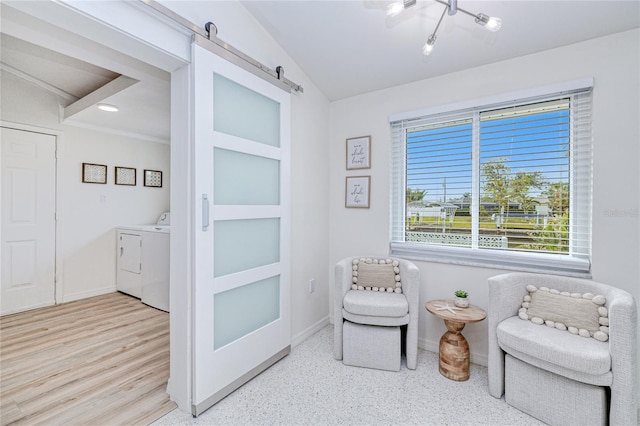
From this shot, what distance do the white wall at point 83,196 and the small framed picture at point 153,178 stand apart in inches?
3.4

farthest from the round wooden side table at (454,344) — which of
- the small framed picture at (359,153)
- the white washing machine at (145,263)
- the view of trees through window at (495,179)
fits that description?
the white washing machine at (145,263)

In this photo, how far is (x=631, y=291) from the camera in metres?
1.79

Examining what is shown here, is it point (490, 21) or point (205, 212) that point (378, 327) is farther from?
point (490, 21)

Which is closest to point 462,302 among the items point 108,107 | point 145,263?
point 145,263

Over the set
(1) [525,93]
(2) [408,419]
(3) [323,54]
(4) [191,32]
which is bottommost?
(2) [408,419]

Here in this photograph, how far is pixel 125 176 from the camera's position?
161 inches

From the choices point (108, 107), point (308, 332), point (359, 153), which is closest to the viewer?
point (308, 332)

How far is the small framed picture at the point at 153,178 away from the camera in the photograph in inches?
171

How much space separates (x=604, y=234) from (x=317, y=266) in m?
2.19

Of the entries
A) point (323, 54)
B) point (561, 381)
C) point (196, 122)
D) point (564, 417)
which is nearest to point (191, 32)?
A: point (196, 122)

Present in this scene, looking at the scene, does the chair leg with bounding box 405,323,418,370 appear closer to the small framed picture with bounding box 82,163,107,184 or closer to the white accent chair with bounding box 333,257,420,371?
the white accent chair with bounding box 333,257,420,371

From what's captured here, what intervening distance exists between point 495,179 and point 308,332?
2.15 meters

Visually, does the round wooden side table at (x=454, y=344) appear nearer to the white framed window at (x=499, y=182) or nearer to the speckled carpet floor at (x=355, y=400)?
the speckled carpet floor at (x=355, y=400)

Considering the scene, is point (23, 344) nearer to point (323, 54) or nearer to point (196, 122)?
point (196, 122)
